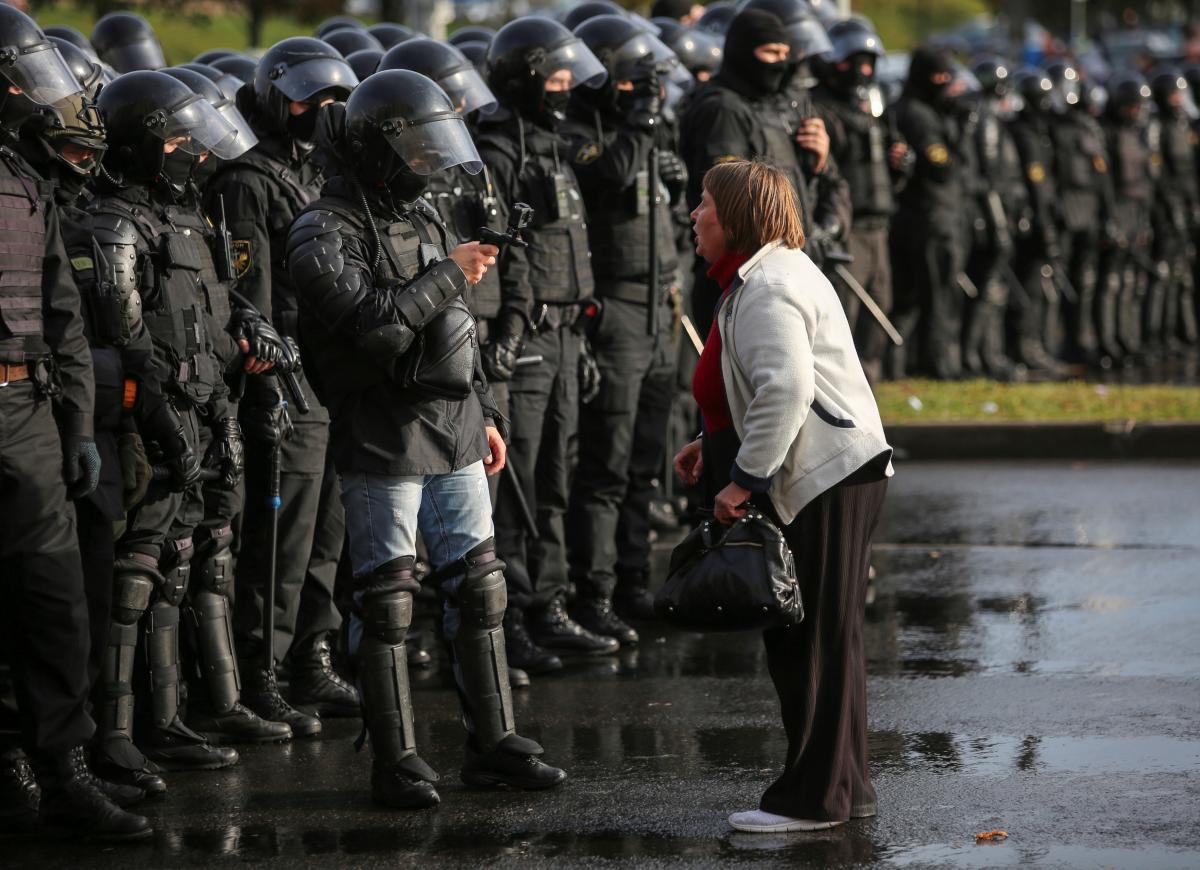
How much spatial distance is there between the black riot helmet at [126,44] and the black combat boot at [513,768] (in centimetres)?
485

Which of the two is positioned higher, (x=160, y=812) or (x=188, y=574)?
(x=188, y=574)

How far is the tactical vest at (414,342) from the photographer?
5.77m

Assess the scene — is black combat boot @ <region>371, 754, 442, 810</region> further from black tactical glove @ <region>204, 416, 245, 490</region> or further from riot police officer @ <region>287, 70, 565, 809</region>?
black tactical glove @ <region>204, 416, 245, 490</region>

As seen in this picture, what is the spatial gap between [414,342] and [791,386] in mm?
1147

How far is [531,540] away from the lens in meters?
8.14

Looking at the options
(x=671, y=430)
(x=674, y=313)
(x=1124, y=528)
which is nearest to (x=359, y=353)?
(x=674, y=313)

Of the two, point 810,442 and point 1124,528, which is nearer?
point 810,442

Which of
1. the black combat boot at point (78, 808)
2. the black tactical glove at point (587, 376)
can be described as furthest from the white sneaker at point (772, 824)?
the black tactical glove at point (587, 376)

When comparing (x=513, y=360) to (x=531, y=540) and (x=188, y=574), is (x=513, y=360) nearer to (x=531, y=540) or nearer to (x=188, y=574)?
(x=531, y=540)

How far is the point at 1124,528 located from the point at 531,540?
364cm

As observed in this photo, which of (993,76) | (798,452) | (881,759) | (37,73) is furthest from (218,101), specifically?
(993,76)

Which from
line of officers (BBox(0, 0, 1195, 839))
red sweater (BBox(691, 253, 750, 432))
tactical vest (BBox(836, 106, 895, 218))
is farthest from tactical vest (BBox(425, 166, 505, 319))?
tactical vest (BBox(836, 106, 895, 218))

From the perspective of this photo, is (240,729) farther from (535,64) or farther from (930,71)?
(930,71)

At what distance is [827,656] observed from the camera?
5406mm
